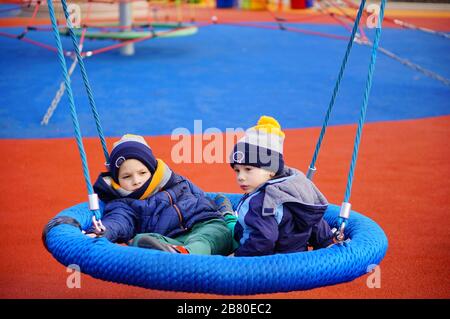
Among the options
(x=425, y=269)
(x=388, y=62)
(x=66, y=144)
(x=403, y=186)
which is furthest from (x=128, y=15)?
(x=425, y=269)

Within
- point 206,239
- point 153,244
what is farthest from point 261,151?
point 153,244

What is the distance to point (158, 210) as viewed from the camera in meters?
2.44

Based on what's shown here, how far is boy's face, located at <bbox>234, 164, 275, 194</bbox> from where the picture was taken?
2.17 metres

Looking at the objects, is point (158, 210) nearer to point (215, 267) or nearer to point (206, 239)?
point (206, 239)

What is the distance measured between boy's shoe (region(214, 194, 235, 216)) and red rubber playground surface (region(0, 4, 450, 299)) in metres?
0.38

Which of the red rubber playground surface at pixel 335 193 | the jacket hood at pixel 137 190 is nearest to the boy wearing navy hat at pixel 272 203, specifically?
the jacket hood at pixel 137 190

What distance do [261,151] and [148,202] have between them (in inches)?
20.2

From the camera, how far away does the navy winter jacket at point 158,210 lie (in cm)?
238

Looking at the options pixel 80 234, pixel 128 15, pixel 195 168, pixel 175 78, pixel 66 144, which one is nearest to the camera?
pixel 80 234

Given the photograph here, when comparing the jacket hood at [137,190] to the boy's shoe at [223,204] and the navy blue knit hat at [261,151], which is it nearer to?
the boy's shoe at [223,204]

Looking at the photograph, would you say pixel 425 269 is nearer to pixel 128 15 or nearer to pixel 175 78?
pixel 175 78

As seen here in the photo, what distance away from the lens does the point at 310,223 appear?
6.93 ft

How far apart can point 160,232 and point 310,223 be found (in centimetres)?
56

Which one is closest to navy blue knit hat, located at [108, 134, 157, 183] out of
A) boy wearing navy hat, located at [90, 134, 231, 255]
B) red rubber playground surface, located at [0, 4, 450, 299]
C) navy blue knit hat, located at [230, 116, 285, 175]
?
boy wearing navy hat, located at [90, 134, 231, 255]
